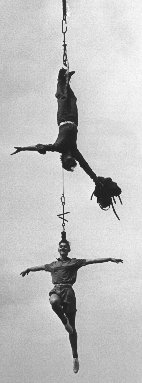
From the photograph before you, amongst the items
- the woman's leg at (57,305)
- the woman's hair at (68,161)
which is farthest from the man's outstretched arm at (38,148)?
the woman's leg at (57,305)

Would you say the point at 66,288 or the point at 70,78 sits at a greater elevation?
the point at 70,78

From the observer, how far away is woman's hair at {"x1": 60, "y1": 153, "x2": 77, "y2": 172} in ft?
41.4

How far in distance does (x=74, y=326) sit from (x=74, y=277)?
41.7 inches

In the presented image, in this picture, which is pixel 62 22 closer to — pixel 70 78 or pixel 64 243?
pixel 70 78

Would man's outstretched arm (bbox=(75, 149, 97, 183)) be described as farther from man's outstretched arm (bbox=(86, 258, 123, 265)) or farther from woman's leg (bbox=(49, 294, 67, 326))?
woman's leg (bbox=(49, 294, 67, 326))

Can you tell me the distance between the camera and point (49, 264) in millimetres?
14547

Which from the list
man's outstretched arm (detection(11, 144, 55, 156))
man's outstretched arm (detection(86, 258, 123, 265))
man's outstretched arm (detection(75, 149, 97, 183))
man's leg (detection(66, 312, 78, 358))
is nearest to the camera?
man's outstretched arm (detection(11, 144, 55, 156))

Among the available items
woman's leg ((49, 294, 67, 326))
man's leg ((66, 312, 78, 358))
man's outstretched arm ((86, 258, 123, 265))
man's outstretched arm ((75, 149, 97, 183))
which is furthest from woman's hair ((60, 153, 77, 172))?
man's leg ((66, 312, 78, 358))

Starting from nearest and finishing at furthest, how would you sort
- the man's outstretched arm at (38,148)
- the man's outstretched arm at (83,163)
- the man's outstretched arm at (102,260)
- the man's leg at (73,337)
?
the man's outstretched arm at (38,148) → the man's outstretched arm at (83,163) → the man's outstretched arm at (102,260) → the man's leg at (73,337)

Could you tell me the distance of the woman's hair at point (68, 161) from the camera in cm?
1262

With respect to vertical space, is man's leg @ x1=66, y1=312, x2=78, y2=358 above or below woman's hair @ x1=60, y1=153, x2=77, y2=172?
below

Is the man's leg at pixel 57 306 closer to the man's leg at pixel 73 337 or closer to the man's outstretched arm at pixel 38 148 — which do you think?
the man's leg at pixel 73 337

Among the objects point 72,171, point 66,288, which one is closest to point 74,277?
point 66,288

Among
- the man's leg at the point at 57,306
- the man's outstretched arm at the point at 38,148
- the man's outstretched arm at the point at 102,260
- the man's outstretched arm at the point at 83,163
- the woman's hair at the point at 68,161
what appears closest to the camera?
the man's outstretched arm at the point at 38,148
